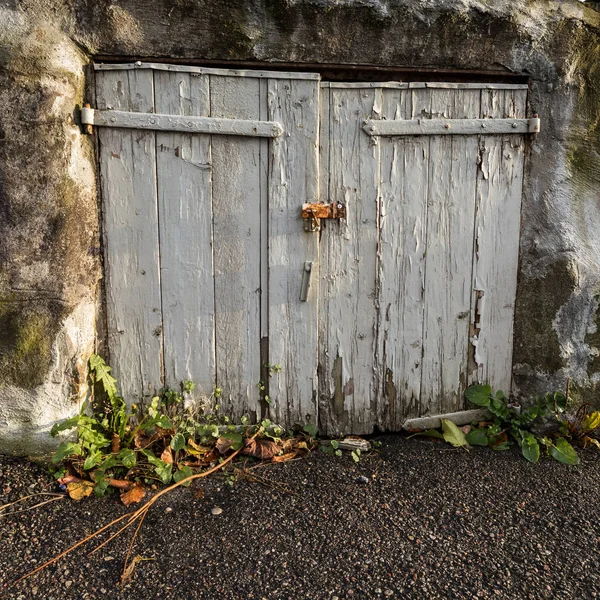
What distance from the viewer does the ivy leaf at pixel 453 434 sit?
10.4 ft

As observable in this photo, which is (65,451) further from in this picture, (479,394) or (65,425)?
(479,394)

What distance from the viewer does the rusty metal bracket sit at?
2973 millimetres

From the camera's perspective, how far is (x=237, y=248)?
9.86 feet

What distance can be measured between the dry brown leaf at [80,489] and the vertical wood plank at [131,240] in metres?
0.45

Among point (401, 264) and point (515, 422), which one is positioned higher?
point (401, 264)

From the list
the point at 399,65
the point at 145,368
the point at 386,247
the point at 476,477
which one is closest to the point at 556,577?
the point at 476,477

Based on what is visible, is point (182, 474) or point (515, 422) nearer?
point (182, 474)

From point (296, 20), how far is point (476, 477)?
86.9 inches

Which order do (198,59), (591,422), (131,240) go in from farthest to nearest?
1. (591,422)
2. (131,240)
3. (198,59)

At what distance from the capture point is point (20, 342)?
275 cm

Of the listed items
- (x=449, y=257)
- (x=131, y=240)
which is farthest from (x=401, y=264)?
(x=131, y=240)

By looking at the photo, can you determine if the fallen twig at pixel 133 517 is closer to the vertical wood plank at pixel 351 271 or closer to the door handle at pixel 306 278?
the vertical wood plank at pixel 351 271

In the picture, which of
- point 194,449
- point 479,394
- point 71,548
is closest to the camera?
point 71,548

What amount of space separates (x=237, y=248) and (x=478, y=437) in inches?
59.5
